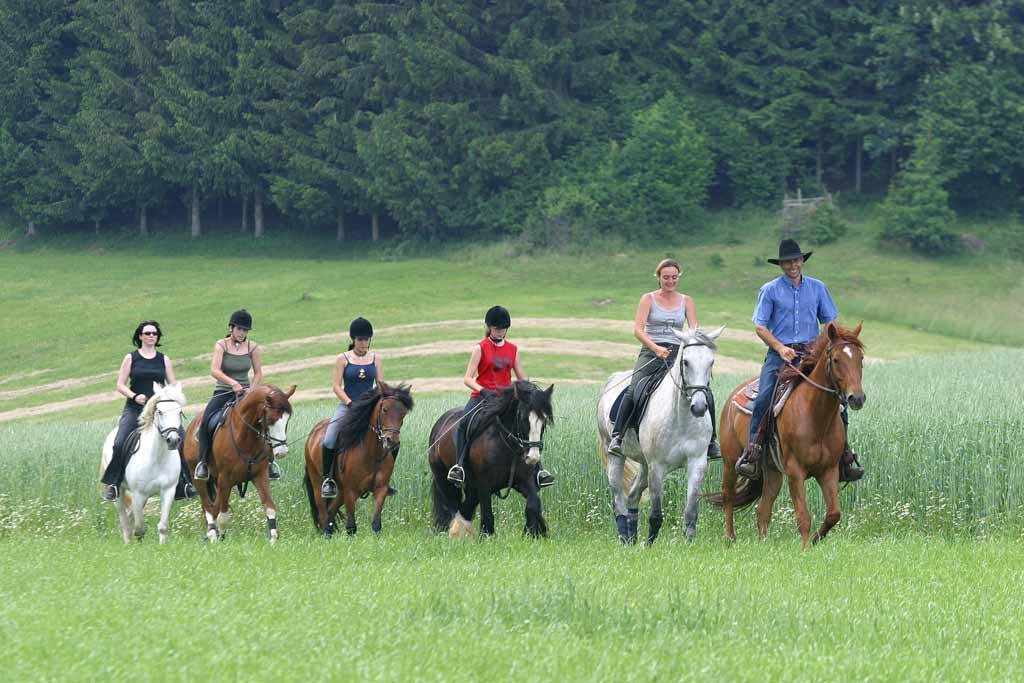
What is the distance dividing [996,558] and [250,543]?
729 cm

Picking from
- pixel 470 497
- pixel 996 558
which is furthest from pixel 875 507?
pixel 470 497

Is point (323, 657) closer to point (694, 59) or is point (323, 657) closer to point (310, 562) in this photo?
point (310, 562)

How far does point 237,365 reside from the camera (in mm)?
17531

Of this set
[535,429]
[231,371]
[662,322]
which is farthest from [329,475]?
[662,322]

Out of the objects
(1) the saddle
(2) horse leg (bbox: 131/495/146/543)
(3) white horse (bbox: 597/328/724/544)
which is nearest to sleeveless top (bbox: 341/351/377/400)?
(2) horse leg (bbox: 131/495/146/543)

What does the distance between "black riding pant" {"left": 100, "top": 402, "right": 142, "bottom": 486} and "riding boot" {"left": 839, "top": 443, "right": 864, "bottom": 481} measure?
8.12 m

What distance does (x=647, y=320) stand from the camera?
1538 cm

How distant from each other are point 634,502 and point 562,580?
5208 millimetres

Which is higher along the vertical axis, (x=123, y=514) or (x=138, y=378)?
(x=138, y=378)

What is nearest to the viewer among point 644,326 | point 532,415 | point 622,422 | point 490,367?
point 532,415

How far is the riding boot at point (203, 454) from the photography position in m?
17.3

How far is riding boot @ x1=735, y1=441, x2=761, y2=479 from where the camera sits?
14.7 m

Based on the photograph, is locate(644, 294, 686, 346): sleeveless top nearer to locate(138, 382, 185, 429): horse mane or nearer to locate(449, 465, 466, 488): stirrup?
locate(449, 465, 466, 488): stirrup

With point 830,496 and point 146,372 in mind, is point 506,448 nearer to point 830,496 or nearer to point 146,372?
point 830,496
